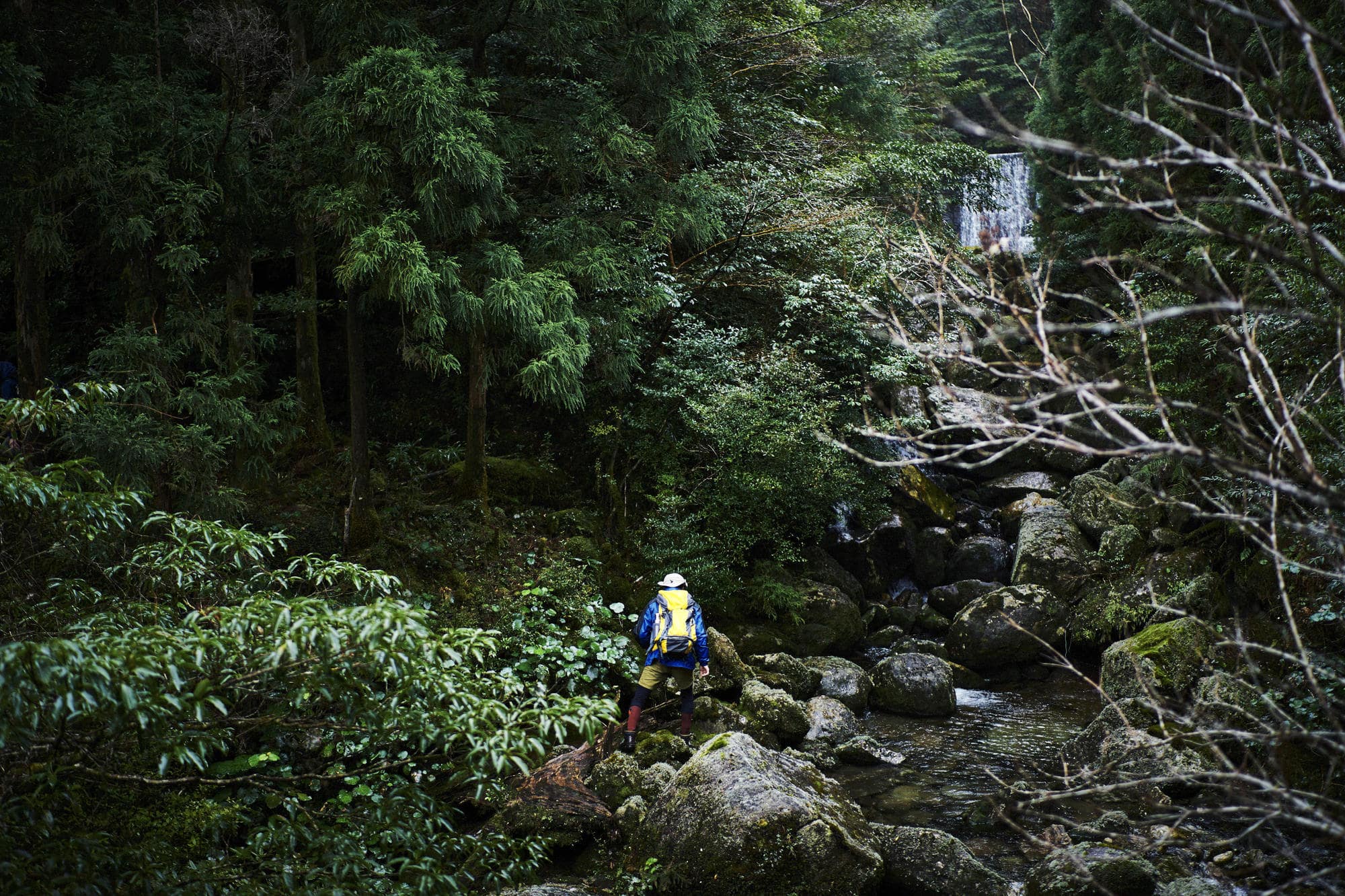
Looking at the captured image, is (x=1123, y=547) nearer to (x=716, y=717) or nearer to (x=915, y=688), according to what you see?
(x=915, y=688)

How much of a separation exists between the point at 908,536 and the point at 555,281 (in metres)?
7.83

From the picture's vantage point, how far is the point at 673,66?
409 inches

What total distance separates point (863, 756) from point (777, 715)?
0.91 metres

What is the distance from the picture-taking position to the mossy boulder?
984 centimetres

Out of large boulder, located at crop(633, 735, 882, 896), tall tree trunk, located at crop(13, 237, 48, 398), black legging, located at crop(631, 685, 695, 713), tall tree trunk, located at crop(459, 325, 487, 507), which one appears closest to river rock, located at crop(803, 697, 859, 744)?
black legging, located at crop(631, 685, 695, 713)

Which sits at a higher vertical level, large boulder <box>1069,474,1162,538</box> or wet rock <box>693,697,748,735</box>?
large boulder <box>1069,474,1162,538</box>

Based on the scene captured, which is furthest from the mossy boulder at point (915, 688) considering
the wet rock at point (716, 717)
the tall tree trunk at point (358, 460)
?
the tall tree trunk at point (358, 460)

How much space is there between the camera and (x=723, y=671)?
31.1 ft

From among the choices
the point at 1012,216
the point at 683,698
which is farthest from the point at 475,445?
the point at 1012,216

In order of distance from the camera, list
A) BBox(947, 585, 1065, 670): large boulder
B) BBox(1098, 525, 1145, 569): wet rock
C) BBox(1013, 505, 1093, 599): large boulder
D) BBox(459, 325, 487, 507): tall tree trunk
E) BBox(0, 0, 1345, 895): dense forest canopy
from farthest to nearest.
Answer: BBox(1013, 505, 1093, 599): large boulder < BBox(947, 585, 1065, 670): large boulder < BBox(1098, 525, 1145, 569): wet rock < BBox(459, 325, 487, 507): tall tree trunk < BBox(0, 0, 1345, 895): dense forest canopy

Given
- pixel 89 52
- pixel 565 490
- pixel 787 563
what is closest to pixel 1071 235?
pixel 787 563

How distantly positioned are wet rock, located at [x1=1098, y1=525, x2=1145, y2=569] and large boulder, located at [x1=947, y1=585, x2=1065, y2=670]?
3.01 ft

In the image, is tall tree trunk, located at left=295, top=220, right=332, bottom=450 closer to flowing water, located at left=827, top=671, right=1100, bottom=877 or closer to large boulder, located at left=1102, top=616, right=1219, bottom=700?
flowing water, located at left=827, top=671, right=1100, bottom=877

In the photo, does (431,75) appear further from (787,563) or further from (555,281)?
(787,563)
